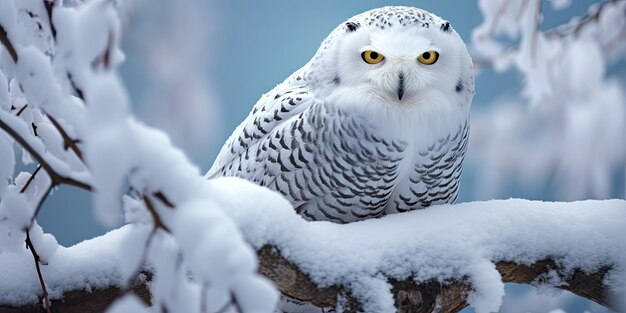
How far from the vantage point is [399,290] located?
0.89 meters

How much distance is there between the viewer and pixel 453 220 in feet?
3.17

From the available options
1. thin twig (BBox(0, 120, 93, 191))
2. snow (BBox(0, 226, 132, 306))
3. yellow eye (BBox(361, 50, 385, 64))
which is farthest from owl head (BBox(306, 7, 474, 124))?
thin twig (BBox(0, 120, 93, 191))

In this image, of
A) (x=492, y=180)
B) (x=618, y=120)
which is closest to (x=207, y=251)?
(x=618, y=120)

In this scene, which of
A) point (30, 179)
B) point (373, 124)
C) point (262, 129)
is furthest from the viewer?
point (262, 129)

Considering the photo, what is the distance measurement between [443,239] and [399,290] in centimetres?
10

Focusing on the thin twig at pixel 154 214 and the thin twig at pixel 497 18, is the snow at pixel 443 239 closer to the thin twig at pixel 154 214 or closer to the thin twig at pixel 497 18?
the thin twig at pixel 154 214

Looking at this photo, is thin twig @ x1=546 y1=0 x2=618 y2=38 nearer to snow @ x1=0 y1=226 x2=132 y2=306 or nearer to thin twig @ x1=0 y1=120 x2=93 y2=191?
snow @ x1=0 y1=226 x2=132 y2=306

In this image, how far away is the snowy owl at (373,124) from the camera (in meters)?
1.03

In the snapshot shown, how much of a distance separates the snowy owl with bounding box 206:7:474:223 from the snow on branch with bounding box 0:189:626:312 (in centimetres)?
9

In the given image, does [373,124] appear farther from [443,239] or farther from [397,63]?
[443,239]

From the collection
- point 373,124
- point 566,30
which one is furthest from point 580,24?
point 373,124

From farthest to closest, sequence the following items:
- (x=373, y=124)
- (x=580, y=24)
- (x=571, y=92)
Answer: (x=571, y=92)
(x=580, y=24)
(x=373, y=124)

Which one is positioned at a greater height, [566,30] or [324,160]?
[566,30]

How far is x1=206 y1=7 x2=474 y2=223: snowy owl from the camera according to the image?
1026mm
